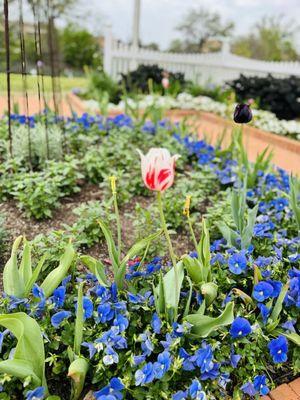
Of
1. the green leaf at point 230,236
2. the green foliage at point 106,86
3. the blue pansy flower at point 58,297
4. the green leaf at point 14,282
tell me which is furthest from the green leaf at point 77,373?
the green foliage at point 106,86

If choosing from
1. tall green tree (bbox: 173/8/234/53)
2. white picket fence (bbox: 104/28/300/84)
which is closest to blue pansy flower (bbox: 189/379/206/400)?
white picket fence (bbox: 104/28/300/84)

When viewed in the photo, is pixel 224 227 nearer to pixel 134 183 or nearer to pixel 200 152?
pixel 134 183

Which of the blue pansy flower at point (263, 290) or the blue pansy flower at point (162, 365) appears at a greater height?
the blue pansy flower at point (263, 290)

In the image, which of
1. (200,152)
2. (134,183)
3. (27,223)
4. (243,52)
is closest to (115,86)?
(200,152)

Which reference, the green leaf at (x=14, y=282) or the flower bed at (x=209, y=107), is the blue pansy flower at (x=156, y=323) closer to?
the green leaf at (x=14, y=282)

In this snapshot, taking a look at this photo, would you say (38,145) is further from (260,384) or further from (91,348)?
(260,384)

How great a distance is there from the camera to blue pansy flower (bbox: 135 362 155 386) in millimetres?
1270

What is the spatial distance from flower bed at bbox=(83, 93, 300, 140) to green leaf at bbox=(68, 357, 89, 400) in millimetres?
4034

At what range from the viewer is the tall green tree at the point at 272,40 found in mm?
18734

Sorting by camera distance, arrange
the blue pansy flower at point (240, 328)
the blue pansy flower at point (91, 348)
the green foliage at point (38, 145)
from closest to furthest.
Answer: the blue pansy flower at point (91, 348)
the blue pansy flower at point (240, 328)
the green foliage at point (38, 145)

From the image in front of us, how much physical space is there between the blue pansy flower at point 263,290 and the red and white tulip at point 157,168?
0.64m

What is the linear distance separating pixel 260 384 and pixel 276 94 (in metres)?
5.92

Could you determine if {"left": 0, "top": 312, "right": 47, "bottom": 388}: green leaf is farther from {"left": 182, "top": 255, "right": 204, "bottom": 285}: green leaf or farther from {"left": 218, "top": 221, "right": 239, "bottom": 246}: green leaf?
{"left": 218, "top": 221, "right": 239, "bottom": 246}: green leaf

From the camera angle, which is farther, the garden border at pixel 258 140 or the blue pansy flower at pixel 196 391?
the garden border at pixel 258 140
